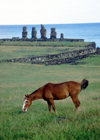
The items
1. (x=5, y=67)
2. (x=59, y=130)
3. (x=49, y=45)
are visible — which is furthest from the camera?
(x=49, y=45)

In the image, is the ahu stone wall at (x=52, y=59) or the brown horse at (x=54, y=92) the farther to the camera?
the ahu stone wall at (x=52, y=59)

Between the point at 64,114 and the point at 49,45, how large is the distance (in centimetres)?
7582

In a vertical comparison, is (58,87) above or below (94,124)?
above

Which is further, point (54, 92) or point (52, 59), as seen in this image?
point (52, 59)

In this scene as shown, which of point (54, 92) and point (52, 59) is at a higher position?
point (54, 92)

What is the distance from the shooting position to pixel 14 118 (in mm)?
11711

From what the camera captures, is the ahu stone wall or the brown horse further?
the ahu stone wall

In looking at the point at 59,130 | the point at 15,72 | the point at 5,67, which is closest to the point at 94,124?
the point at 59,130

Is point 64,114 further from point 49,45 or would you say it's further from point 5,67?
point 49,45

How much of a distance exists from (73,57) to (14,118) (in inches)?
2041

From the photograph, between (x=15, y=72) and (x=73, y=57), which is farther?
(x=73, y=57)

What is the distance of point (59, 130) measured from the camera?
9.21 m

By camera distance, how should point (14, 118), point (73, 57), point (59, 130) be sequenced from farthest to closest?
point (73, 57) < point (14, 118) < point (59, 130)

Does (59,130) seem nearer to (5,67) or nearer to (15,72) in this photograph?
(15,72)
